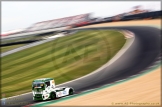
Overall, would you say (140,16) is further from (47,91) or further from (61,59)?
(47,91)

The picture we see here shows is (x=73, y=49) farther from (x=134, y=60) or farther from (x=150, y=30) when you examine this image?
(x=150, y=30)

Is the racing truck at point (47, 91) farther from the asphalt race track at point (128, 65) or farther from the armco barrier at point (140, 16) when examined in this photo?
the armco barrier at point (140, 16)

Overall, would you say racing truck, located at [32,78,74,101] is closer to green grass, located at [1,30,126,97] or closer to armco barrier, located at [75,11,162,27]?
green grass, located at [1,30,126,97]

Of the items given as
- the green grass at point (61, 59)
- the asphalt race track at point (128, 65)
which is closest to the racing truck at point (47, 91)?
the asphalt race track at point (128, 65)

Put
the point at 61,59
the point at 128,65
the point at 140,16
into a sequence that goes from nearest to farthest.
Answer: the point at 128,65, the point at 61,59, the point at 140,16

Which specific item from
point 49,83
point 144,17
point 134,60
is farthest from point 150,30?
point 49,83

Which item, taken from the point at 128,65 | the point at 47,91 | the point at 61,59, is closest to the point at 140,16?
the point at 128,65

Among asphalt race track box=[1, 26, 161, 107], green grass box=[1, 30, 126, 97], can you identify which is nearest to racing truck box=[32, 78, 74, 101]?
asphalt race track box=[1, 26, 161, 107]
